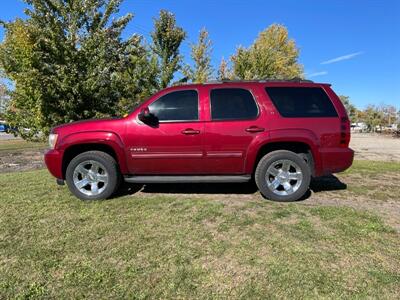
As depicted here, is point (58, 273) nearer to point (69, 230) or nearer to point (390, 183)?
point (69, 230)

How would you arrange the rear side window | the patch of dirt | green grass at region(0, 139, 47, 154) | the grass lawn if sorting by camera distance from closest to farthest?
the grass lawn
the rear side window
the patch of dirt
green grass at region(0, 139, 47, 154)

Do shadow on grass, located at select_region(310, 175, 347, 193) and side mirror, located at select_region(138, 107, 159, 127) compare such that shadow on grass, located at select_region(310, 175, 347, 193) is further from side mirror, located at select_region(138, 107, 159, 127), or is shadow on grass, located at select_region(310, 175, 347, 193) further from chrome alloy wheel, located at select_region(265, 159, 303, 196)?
side mirror, located at select_region(138, 107, 159, 127)

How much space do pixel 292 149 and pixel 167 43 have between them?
976cm

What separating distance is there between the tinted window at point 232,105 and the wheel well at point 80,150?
1770 millimetres

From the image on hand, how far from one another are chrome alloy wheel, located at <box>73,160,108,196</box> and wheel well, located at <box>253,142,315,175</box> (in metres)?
2.50

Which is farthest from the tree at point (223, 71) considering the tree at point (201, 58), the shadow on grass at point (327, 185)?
the shadow on grass at point (327, 185)

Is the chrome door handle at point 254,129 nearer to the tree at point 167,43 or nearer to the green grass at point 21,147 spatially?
the tree at point 167,43

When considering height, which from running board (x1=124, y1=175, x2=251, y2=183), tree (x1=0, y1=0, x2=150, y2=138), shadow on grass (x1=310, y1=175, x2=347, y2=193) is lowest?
shadow on grass (x1=310, y1=175, x2=347, y2=193)

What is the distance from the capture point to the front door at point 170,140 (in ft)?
16.5

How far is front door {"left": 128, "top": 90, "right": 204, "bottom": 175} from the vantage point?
5039mm

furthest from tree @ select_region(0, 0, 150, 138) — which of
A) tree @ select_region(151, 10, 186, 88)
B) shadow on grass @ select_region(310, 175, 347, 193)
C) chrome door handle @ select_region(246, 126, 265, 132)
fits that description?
shadow on grass @ select_region(310, 175, 347, 193)

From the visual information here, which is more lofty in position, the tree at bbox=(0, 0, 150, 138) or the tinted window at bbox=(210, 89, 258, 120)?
the tree at bbox=(0, 0, 150, 138)

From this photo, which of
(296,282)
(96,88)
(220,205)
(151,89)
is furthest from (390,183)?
(151,89)

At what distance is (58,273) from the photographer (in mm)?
2938
